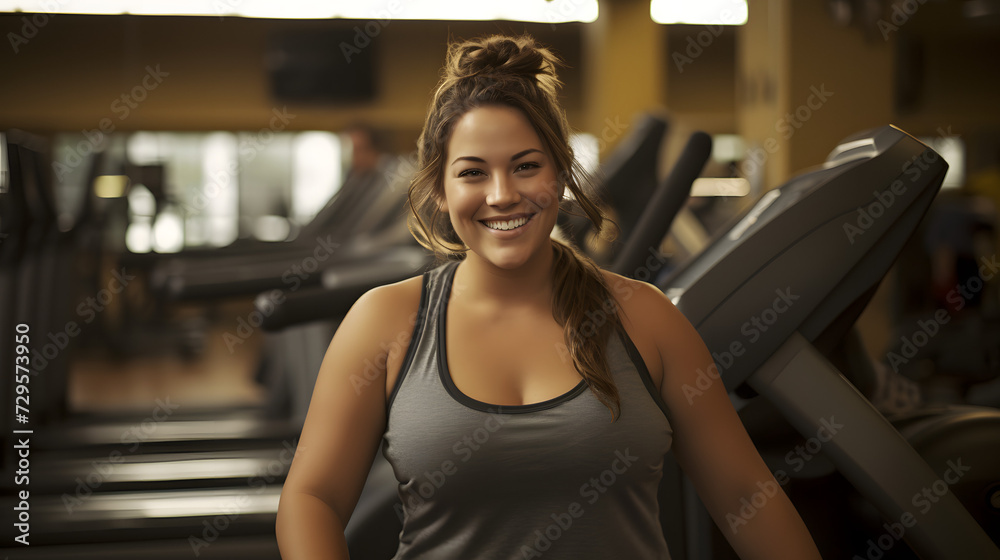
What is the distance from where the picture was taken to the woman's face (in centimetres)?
91

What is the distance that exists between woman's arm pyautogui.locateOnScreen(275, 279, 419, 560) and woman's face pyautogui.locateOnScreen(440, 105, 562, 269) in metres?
0.15

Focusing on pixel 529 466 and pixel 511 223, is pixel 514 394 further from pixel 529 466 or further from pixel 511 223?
pixel 511 223

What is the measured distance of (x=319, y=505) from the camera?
0.88 meters

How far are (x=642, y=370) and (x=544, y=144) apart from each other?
11.4 inches

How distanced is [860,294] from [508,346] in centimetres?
53

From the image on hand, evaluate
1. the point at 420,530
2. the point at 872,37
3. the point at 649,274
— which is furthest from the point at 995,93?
the point at 420,530

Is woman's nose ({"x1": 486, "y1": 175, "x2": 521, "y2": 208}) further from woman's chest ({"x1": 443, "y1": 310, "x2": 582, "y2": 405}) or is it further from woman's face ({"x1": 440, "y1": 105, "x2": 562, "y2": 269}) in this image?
woman's chest ({"x1": 443, "y1": 310, "x2": 582, "y2": 405})

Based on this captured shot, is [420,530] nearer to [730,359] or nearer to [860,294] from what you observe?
[730,359]

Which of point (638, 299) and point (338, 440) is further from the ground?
point (638, 299)

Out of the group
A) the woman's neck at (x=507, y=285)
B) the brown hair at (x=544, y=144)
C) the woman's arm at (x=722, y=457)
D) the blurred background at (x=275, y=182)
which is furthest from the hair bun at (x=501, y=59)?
the woman's arm at (x=722, y=457)

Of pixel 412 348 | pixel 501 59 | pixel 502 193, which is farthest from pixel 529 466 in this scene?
pixel 501 59

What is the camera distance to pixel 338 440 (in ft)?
2.93

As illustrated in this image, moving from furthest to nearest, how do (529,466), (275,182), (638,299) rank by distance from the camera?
(275,182), (638,299), (529,466)

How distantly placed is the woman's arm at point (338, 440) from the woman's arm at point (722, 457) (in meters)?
0.31
